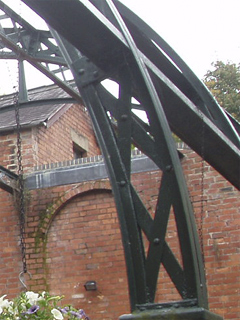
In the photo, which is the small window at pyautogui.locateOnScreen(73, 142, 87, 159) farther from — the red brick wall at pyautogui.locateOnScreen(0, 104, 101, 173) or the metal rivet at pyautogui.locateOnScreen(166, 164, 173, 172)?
the metal rivet at pyautogui.locateOnScreen(166, 164, 173, 172)

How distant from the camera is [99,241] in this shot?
34.1 feet

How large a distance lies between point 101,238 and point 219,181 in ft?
6.29

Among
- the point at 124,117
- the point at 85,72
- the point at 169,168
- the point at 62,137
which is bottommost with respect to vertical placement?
the point at 169,168

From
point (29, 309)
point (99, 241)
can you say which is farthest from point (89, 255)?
point (29, 309)

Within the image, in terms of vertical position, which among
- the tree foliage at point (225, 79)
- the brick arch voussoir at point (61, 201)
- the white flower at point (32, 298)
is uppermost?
the tree foliage at point (225, 79)

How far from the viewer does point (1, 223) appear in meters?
10.9

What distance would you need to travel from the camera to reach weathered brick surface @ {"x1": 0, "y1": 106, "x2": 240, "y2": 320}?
968 centimetres

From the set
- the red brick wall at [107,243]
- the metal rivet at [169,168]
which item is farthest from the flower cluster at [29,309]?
the red brick wall at [107,243]

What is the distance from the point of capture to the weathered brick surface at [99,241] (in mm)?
9680

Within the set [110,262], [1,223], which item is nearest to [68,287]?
[110,262]

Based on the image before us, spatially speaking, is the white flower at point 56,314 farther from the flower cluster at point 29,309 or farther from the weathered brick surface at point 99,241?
the weathered brick surface at point 99,241

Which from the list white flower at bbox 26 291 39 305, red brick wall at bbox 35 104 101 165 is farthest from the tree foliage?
white flower at bbox 26 291 39 305

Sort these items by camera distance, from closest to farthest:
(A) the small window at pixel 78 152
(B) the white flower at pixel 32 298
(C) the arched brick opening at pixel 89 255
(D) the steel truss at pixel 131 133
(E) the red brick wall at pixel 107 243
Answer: (D) the steel truss at pixel 131 133 < (B) the white flower at pixel 32 298 < (E) the red brick wall at pixel 107 243 < (C) the arched brick opening at pixel 89 255 < (A) the small window at pixel 78 152

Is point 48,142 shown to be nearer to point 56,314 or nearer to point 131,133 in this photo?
point 56,314
